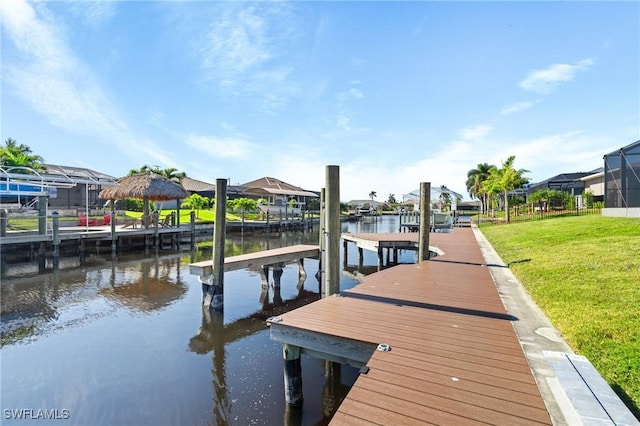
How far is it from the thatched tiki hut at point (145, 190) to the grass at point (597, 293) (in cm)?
1833

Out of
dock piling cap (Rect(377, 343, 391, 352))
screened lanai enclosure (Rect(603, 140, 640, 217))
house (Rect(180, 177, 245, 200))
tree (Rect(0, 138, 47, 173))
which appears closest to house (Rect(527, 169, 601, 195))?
screened lanai enclosure (Rect(603, 140, 640, 217))

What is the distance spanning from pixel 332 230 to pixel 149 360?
149 inches

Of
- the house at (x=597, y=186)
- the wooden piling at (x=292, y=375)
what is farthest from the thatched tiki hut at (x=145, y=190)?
the house at (x=597, y=186)

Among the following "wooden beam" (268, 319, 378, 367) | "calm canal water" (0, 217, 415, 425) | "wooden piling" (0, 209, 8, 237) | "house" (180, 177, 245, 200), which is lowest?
"calm canal water" (0, 217, 415, 425)

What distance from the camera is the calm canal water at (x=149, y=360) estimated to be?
4.43 m

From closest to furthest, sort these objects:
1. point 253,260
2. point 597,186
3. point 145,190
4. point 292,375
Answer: point 292,375
point 253,260
point 145,190
point 597,186

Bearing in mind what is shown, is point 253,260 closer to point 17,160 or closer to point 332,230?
point 332,230

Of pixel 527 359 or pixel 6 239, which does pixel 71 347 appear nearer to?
pixel 527 359

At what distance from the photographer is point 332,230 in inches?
227

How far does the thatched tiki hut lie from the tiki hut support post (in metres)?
13.4

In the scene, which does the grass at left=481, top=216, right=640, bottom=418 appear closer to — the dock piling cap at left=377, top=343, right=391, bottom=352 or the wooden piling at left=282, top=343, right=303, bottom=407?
the dock piling cap at left=377, top=343, right=391, bottom=352

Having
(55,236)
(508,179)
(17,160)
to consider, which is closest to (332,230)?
(55,236)

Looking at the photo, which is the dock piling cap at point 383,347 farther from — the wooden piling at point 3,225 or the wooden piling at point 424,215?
the wooden piling at point 3,225

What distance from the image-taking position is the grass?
349 centimetres
